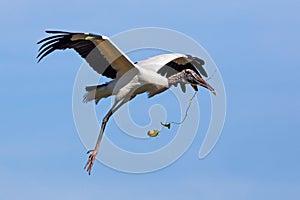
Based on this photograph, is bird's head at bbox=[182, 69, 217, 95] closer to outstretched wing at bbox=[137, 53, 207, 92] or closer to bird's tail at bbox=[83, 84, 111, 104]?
outstretched wing at bbox=[137, 53, 207, 92]

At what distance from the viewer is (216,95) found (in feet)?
83.5

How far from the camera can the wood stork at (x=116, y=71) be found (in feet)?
84.0

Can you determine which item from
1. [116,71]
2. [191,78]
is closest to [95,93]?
[116,71]

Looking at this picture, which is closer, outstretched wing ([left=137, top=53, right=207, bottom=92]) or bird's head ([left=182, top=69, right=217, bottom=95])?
bird's head ([left=182, top=69, right=217, bottom=95])

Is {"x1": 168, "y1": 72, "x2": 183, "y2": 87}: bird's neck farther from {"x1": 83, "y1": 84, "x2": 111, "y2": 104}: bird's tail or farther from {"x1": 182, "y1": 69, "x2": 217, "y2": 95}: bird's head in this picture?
{"x1": 83, "y1": 84, "x2": 111, "y2": 104}: bird's tail

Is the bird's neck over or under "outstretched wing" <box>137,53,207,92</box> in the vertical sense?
under

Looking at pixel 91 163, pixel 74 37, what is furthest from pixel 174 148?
pixel 74 37

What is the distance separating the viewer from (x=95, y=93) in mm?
26391

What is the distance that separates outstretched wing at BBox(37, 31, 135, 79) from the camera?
25469 millimetres

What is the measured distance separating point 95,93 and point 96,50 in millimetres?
1136

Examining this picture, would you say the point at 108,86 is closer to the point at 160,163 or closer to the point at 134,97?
the point at 134,97

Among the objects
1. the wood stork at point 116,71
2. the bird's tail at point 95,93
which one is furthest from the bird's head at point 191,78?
the bird's tail at point 95,93

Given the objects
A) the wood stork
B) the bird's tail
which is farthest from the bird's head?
the bird's tail

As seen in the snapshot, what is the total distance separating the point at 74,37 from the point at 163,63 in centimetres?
262
